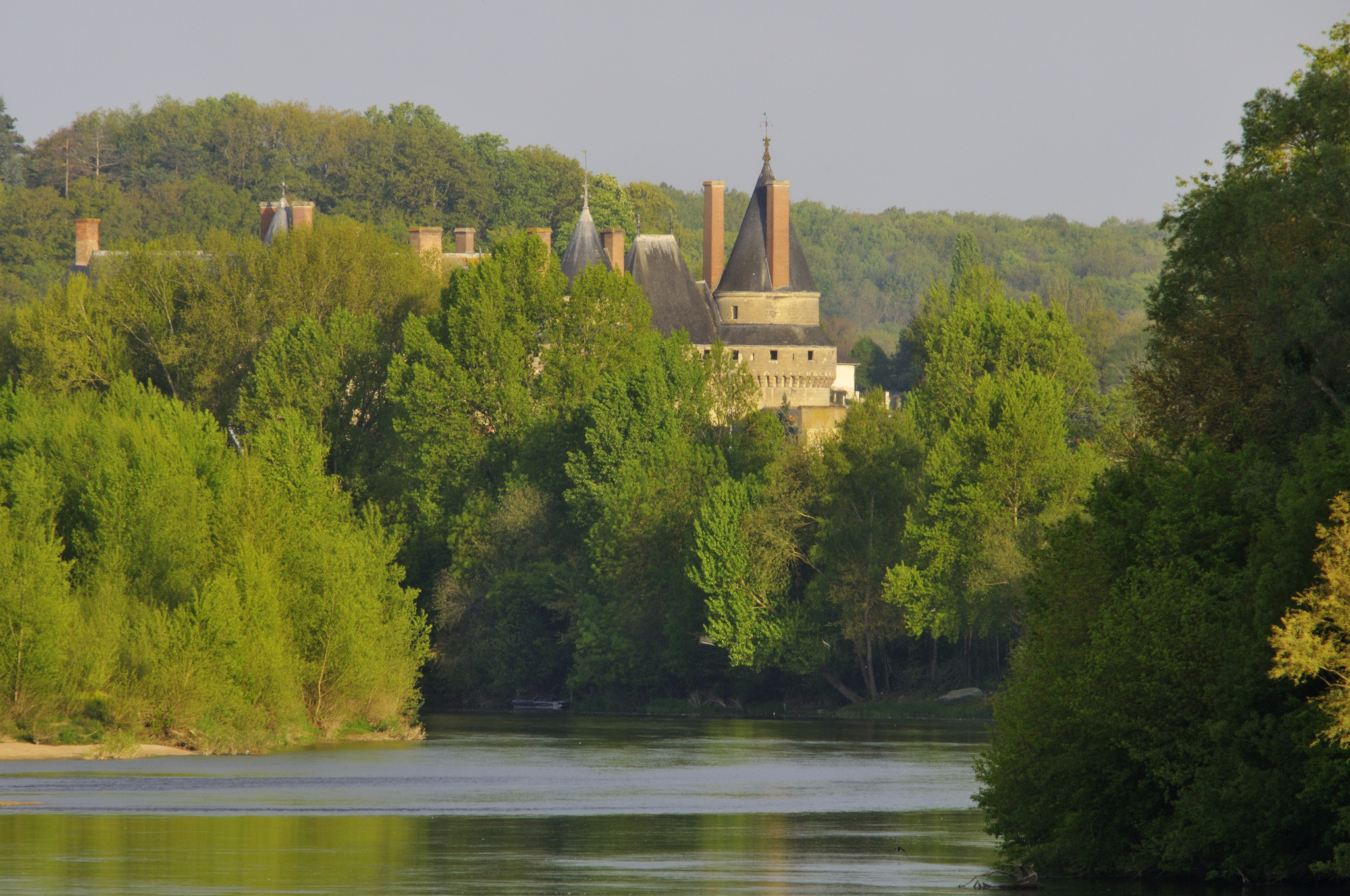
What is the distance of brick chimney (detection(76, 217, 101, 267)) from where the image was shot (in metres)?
91.4

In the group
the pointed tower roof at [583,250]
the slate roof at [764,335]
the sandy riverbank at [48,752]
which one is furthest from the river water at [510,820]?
the slate roof at [764,335]

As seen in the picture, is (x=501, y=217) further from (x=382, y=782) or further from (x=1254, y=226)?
(x=1254, y=226)

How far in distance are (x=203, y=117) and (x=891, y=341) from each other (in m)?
53.5

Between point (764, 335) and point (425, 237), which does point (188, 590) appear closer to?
point (764, 335)

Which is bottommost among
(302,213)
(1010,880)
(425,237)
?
(1010,880)

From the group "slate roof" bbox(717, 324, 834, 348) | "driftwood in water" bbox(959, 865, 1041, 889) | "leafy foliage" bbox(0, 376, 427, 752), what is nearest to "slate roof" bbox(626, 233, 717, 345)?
"slate roof" bbox(717, 324, 834, 348)

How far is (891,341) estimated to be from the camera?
497 feet

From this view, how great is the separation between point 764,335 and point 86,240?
32161 millimetres

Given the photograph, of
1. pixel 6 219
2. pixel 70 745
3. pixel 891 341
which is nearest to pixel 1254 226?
pixel 70 745

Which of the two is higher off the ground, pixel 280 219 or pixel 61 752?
pixel 280 219

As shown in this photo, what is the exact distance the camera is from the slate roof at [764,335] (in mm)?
82375

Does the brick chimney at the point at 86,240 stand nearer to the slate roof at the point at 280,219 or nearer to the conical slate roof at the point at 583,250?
the slate roof at the point at 280,219

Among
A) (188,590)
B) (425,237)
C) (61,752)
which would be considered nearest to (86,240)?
(425,237)

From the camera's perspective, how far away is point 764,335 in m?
82.6
